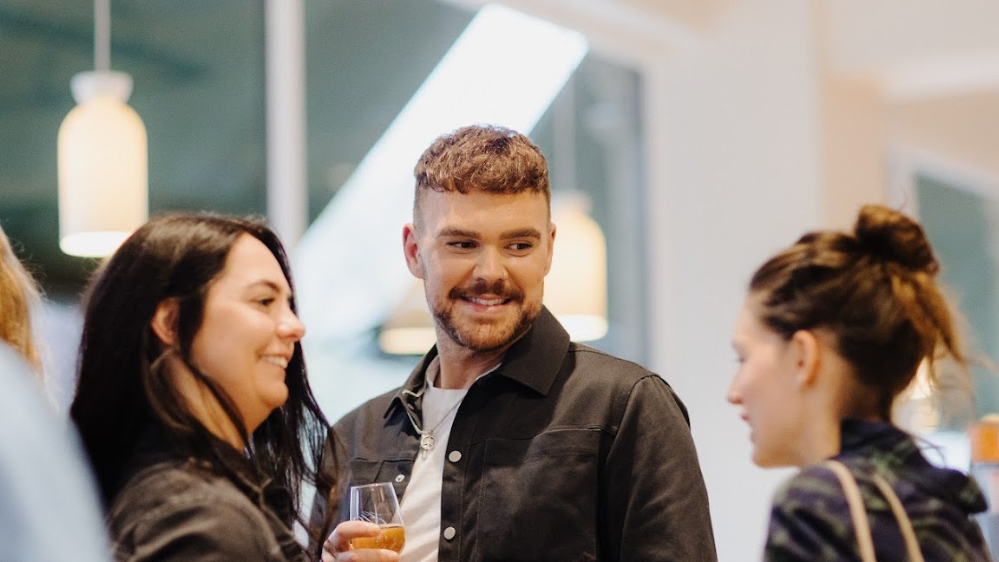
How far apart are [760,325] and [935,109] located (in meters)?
6.49

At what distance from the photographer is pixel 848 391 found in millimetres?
1712

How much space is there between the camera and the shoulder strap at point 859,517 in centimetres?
150

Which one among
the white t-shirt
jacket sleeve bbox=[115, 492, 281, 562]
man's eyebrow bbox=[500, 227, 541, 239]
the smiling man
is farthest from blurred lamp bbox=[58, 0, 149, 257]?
jacket sleeve bbox=[115, 492, 281, 562]

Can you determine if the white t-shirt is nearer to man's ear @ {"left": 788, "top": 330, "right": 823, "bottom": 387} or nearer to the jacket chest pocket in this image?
the jacket chest pocket

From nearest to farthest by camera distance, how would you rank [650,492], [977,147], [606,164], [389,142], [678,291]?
1. [650,492]
2. [389,142]
3. [678,291]
4. [606,164]
5. [977,147]

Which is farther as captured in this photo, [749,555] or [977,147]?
[977,147]

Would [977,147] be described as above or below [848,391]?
above

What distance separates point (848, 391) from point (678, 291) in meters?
4.09

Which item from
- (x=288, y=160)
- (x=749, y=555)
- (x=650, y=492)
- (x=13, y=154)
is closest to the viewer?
(x=650, y=492)

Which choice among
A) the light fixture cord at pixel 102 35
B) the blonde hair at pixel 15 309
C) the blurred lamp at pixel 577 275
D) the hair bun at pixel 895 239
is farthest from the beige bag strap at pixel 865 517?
the blurred lamp at pixel 577 275

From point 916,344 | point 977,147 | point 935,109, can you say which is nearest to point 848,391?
point 916,344

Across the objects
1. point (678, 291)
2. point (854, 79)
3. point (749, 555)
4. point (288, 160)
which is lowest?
point (749, 555)

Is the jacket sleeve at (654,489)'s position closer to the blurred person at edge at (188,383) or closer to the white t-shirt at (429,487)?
the white t-shirt at (429,487)

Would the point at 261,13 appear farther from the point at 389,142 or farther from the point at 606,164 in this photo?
the point at 606,164
